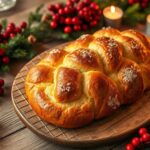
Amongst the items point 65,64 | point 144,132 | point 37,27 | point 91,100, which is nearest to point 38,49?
point 37,27

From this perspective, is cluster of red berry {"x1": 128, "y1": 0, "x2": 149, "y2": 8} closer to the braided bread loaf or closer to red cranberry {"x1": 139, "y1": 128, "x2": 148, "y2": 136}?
the braided bread loaf

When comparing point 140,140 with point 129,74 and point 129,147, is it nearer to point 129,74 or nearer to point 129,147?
point 129,147

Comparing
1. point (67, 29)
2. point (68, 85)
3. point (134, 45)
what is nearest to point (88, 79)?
point (68, 85)

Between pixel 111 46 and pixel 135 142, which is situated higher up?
pixel 111 46

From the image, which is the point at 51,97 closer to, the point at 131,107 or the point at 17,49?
the point at 131,107

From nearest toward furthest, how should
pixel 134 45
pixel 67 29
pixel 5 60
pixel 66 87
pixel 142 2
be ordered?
pixel 66 87, pixel 134 45, pixel 5 60, pixel 67 29, pixel 142 2

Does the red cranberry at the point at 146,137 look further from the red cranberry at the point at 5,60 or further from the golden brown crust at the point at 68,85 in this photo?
the red cranberry at the point at 5,60

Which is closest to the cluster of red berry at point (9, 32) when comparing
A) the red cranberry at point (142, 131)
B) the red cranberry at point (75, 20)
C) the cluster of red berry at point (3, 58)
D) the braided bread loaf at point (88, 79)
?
the cluster of red berry at point (3, 58)
